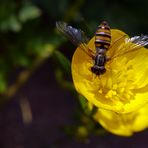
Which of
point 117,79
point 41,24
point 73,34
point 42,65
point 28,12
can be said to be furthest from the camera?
point 42,65

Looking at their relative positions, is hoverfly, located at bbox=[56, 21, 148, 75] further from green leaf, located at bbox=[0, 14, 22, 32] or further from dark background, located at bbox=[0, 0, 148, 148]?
green leaf, located at bbox=[0, 14, 22, 32]

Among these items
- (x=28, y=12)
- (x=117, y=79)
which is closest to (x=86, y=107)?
(x=117, y=79)

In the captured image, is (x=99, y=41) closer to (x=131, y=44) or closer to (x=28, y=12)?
(x=131, y=44)

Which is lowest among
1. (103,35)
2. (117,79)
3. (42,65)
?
(42,65)

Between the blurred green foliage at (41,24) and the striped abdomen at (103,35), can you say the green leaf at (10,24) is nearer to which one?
the blurred green foliage at (41,24)

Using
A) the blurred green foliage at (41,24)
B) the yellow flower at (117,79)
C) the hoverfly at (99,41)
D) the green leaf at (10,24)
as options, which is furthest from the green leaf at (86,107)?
the green leaf at (10,24)

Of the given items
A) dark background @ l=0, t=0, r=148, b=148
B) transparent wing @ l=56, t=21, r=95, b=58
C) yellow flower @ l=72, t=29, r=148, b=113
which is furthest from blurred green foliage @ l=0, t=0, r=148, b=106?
transparent wing @ l=56, t=21, r=95, b=58

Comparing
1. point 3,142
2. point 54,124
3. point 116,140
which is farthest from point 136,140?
point 3,142
